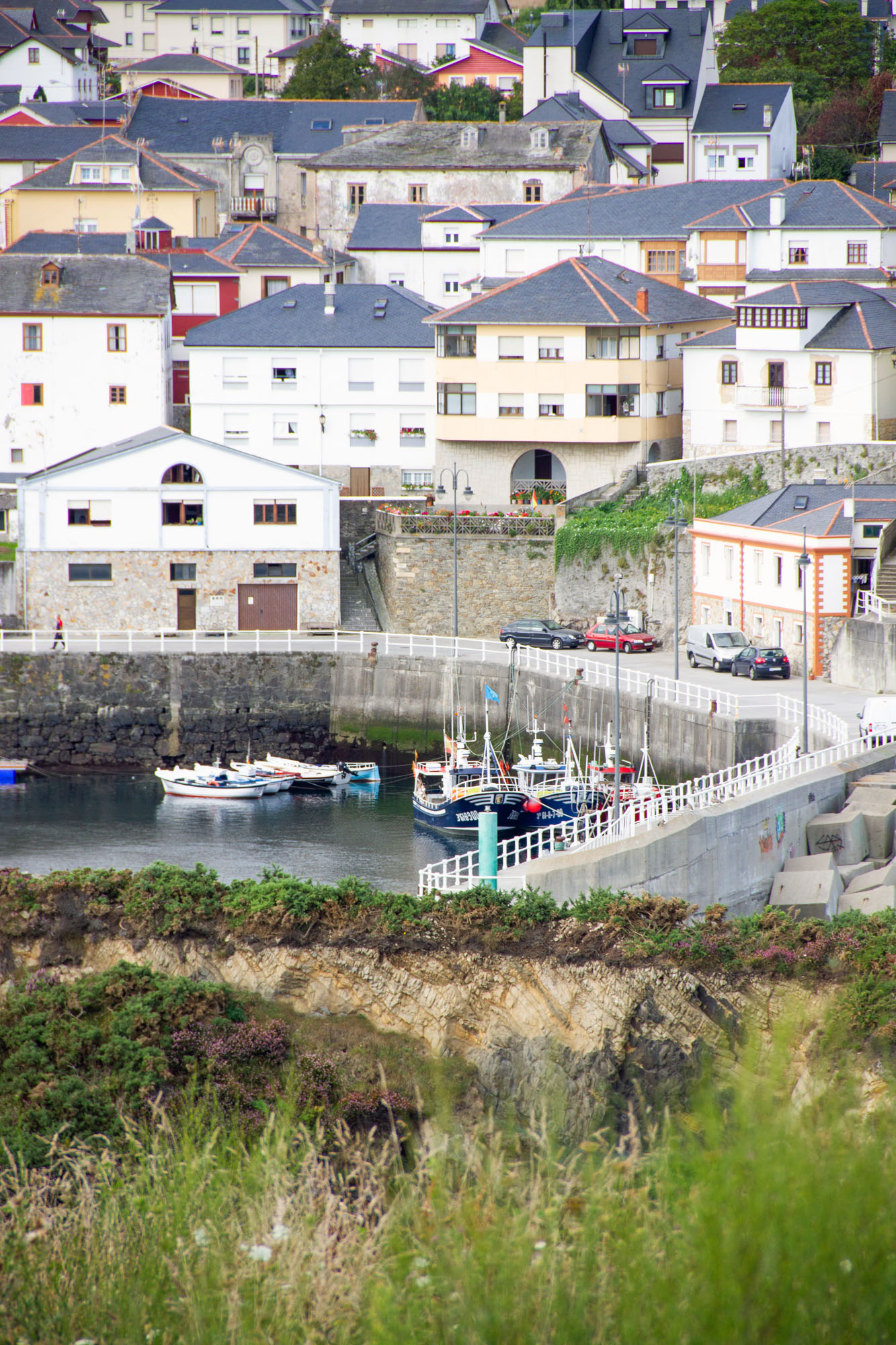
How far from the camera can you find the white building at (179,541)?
53.1 meters

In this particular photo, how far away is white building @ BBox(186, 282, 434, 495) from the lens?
59.7 m

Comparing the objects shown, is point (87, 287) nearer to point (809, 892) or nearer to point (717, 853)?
point (717, 853)

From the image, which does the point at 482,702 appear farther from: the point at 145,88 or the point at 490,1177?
the point at 145,88

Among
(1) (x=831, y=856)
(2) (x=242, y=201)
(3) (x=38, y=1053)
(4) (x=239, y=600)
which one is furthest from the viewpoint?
(2) (x=242, y=201)

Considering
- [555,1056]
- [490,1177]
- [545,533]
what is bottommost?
[555,1056]

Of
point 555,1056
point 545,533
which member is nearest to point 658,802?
point 555,1056

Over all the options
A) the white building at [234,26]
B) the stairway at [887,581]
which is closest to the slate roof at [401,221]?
the stairway at [887,581]

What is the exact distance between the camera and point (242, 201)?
267 ft

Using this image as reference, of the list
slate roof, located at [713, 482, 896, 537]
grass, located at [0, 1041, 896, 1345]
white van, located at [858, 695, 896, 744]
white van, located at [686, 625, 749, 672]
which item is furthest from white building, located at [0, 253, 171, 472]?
grass, located at [0, 1041, 896, 1345]

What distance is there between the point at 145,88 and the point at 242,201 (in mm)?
19863

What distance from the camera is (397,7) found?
4070 inches

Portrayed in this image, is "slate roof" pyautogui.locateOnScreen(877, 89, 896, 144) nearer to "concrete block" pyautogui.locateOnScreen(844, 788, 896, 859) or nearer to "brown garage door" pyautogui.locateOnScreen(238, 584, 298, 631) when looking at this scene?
"brown garage door" pyautogui.locateOnScreen(238, 584, 298, 631)

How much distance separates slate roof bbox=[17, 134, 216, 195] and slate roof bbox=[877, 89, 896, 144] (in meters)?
30.3

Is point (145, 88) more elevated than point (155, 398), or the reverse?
point (145, 88)
